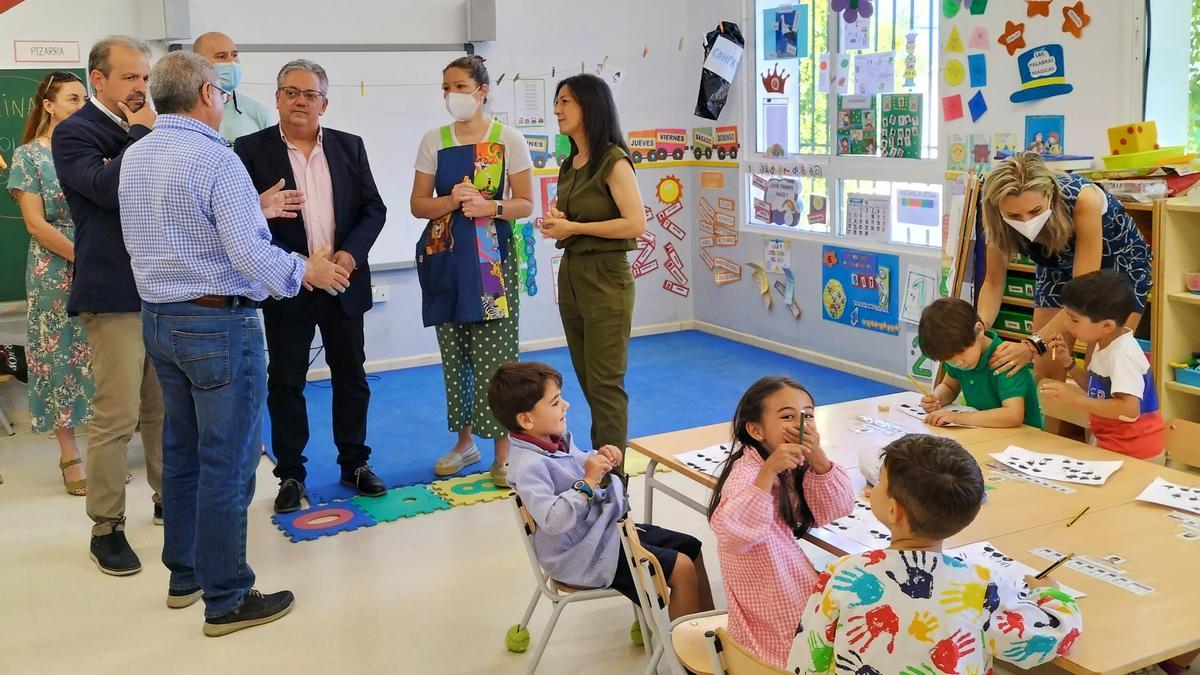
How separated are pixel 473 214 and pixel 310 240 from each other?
1.96ft

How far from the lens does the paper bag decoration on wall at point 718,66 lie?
6590mm

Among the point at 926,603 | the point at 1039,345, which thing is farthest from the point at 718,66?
the point at 926,603

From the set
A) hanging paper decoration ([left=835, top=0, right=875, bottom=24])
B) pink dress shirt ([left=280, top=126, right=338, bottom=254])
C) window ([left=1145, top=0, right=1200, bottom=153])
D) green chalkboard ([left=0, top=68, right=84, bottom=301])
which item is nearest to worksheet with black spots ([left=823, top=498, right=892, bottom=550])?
pink dress shirt ([left=280, top=126, right=338, bottom=254])

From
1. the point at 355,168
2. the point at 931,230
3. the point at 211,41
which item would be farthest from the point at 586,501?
the point at 931,230

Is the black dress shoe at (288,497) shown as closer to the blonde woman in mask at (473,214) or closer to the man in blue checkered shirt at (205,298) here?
the blonde woman in mask at (473,214)

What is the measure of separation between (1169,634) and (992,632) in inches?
11.3

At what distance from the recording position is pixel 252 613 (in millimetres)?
3264

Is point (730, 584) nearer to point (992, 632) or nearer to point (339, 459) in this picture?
point (992, 632)

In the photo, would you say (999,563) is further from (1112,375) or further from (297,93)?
(297,93)

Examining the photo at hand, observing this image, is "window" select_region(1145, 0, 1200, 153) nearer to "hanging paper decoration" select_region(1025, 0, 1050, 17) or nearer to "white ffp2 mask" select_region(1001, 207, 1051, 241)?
"hanging paper decoration" select_region(1025, 0, 1050, 17)

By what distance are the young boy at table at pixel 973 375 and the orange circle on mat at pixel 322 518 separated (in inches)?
84.4

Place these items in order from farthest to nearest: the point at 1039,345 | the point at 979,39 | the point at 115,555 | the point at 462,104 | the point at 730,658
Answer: the point at 979,39
the point at 462,104
the point at 115,555
the point at 1039,345
the point at 730,658

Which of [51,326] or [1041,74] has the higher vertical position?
[1041,74]

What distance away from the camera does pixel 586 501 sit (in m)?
2.60
